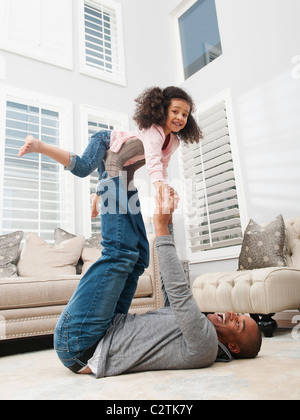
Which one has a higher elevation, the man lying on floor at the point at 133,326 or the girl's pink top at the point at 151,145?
the girl's pink top at the point at 151,145

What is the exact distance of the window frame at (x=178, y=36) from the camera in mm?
4588

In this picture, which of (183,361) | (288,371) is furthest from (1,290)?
(288,371)

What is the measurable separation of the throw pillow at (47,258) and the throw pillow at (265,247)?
1475 mm

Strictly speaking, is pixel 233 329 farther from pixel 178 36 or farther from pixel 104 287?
Result: pixel 178 36

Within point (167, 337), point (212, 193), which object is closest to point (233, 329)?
point (167, 337)

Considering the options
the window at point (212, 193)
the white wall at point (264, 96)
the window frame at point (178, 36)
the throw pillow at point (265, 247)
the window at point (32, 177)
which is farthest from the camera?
the window frame at point (178, 36)

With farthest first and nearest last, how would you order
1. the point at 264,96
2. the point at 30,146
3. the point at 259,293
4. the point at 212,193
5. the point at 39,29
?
the point at 39,29 → the point at 212,193 → the point at 264,96 → the point at 259,293 → the point at 30,146

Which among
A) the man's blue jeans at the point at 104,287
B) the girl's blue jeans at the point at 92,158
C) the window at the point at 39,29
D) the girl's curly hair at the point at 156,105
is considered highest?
the window at the point at 39,29

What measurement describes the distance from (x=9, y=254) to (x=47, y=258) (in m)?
0.31

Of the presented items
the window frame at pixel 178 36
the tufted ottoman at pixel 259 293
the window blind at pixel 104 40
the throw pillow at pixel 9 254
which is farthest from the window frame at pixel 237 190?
the throw pillow at pixel 9 254

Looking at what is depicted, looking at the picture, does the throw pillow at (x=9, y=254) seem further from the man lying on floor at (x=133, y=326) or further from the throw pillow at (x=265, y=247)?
the throw pillow at (x=265, y=247)

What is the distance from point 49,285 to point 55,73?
288cm

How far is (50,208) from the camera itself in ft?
11.8

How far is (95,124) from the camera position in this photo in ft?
13.8
